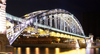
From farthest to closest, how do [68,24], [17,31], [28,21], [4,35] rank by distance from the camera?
[68,24]
[28,21]
[17,31]
[4,35]

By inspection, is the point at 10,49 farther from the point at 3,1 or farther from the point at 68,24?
the point at 68,24

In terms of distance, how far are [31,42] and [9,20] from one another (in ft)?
132

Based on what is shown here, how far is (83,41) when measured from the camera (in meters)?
54.8

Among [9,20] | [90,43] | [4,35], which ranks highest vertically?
[9,20]

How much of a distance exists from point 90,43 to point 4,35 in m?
40.7

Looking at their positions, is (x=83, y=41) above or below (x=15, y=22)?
below

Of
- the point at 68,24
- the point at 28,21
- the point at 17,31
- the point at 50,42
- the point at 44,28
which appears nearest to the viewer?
the point at 17,31

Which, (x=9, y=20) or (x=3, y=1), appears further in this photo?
Result: (x=9, y=20)

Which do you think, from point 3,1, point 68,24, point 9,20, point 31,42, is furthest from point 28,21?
point 31,42

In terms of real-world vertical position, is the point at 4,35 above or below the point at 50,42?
above

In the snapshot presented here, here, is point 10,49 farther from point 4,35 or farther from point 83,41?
point 83,41

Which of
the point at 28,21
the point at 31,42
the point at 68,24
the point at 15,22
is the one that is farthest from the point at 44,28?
the point at 31,42

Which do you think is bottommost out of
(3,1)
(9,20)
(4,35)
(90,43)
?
(90,43)

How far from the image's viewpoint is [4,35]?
18.1 m
